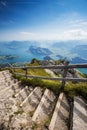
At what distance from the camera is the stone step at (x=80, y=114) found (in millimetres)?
4016

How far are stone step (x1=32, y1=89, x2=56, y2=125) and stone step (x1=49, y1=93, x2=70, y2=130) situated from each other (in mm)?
329

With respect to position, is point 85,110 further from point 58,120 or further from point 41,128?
point 41,128

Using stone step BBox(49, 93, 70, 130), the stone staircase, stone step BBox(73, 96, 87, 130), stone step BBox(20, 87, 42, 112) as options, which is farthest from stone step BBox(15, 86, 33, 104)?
stone step BBox(73, 96, 87, 130)

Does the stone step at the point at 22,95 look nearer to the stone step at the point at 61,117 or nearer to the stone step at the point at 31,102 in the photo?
the stone step at the point at 31,102

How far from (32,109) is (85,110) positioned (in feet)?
6.72

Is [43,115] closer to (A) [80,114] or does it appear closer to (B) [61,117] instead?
(B) [61,117]

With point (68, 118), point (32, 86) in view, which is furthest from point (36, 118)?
point (32, 86)

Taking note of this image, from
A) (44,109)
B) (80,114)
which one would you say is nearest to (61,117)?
(80,114)

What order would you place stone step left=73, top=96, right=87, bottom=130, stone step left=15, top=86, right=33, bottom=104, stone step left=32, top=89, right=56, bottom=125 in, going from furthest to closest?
stone step left=15, top=86, right=33, bottom=104
stone step left=32, top=89, right=56, bottom=125
stone step left=73, top=96, right=87, bottom=130

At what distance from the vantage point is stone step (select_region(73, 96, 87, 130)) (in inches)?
158

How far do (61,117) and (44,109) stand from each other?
86 cm

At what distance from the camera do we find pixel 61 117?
4.67 meters

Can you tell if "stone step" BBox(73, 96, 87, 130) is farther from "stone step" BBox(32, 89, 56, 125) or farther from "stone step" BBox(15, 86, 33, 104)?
"stone step" BBox(15, 86, 33, 104)

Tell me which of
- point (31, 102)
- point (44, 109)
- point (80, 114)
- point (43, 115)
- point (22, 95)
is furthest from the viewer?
point (22, 95)
